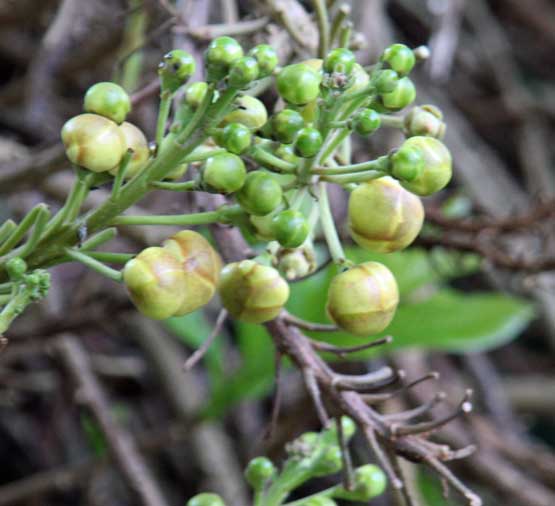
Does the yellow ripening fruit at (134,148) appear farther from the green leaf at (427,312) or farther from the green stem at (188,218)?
the green leaf at (427,312)

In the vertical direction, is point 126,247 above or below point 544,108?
above

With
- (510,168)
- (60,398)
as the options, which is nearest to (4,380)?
(60,398)

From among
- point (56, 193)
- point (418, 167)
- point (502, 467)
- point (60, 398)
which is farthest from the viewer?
point (60, 398)

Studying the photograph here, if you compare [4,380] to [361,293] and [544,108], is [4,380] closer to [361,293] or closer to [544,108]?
[361,293]

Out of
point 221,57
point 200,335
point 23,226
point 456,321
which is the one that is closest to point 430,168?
point 221,57

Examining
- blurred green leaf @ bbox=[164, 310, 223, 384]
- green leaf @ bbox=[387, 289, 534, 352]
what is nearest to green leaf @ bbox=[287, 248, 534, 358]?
green leaf @ bbox=[387, 289, 534, 352]

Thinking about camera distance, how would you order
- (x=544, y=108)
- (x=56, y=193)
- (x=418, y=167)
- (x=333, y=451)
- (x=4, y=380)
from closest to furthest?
(x=418, y=167) < (x=333, y=451) < (x=56, y=193) < (x=4, y=380) < (x=544, y=108)

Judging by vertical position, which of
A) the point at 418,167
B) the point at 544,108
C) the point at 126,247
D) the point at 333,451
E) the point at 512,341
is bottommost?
the point at 512,341
